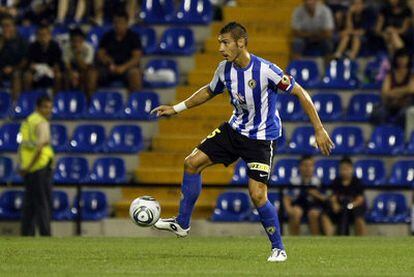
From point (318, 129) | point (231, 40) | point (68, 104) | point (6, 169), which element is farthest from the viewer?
point (68, 104)

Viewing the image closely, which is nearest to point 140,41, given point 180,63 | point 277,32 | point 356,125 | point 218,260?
point 180,63

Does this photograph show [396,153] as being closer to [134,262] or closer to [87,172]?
[87,172]

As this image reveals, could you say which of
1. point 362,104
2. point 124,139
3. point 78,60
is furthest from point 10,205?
point 362,104

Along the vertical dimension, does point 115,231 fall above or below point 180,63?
below

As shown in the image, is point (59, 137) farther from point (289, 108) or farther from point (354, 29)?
point (354, 29)

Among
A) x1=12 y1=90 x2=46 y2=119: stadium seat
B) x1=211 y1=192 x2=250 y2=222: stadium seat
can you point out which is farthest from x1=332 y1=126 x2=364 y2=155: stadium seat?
x1=12 y1=90 x2=46 y2=119: stadium seat

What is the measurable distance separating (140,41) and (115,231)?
11.3 ft

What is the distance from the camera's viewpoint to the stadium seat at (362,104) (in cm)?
2073

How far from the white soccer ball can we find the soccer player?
10 cm

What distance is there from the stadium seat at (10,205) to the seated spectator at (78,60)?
7.64 feet

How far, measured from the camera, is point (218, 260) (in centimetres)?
1335

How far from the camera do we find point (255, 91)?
13.1 meters

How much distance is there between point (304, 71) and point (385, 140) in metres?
1.82

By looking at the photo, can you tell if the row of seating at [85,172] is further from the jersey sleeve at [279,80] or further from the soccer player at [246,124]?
the jersey sleeve at [279,80]
